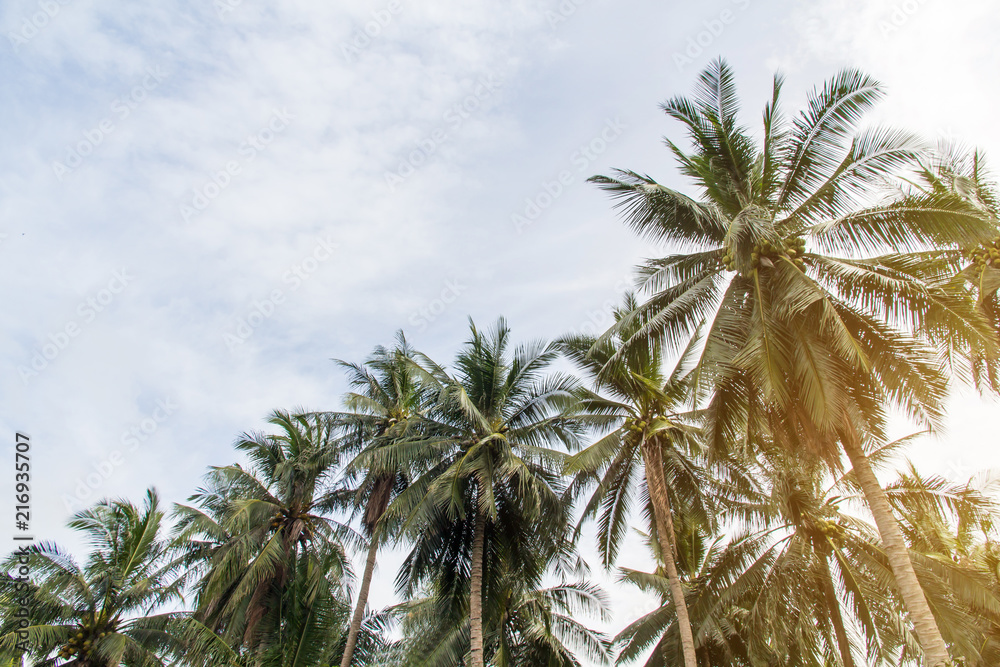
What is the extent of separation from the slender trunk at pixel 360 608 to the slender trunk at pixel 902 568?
12947 mm

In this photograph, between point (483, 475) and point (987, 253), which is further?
point (483, 475)

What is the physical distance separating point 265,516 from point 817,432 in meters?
17.5

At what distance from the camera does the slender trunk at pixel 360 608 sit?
18516 millimetres

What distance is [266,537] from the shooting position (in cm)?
2153

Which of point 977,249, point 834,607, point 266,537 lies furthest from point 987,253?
point 266,537

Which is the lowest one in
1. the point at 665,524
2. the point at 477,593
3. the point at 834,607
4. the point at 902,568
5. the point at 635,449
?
the point at 902,568

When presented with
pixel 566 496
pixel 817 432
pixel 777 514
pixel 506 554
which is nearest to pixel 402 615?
pixel 506 554

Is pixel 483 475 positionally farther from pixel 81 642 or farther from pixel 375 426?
pixel 81 642

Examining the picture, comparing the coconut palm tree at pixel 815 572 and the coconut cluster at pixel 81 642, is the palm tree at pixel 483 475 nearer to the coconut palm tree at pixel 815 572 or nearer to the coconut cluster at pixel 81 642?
the coconut palm tree at pixel 815 572

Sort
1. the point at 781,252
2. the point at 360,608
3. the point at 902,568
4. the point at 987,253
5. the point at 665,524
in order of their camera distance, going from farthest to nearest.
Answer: the point at 360,608
the point at 665,524
the point at 987,253
the point at 781,252
the point at 902,568

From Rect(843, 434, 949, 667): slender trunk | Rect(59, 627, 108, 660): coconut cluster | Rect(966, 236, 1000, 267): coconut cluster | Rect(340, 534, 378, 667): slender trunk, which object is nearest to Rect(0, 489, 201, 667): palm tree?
Rect(59, 627, 108, 660): coconut cluster

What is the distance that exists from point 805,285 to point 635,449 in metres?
7.79

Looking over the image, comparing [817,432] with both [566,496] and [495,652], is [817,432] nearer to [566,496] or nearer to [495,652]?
[566,496]

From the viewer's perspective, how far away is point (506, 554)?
17906mm
